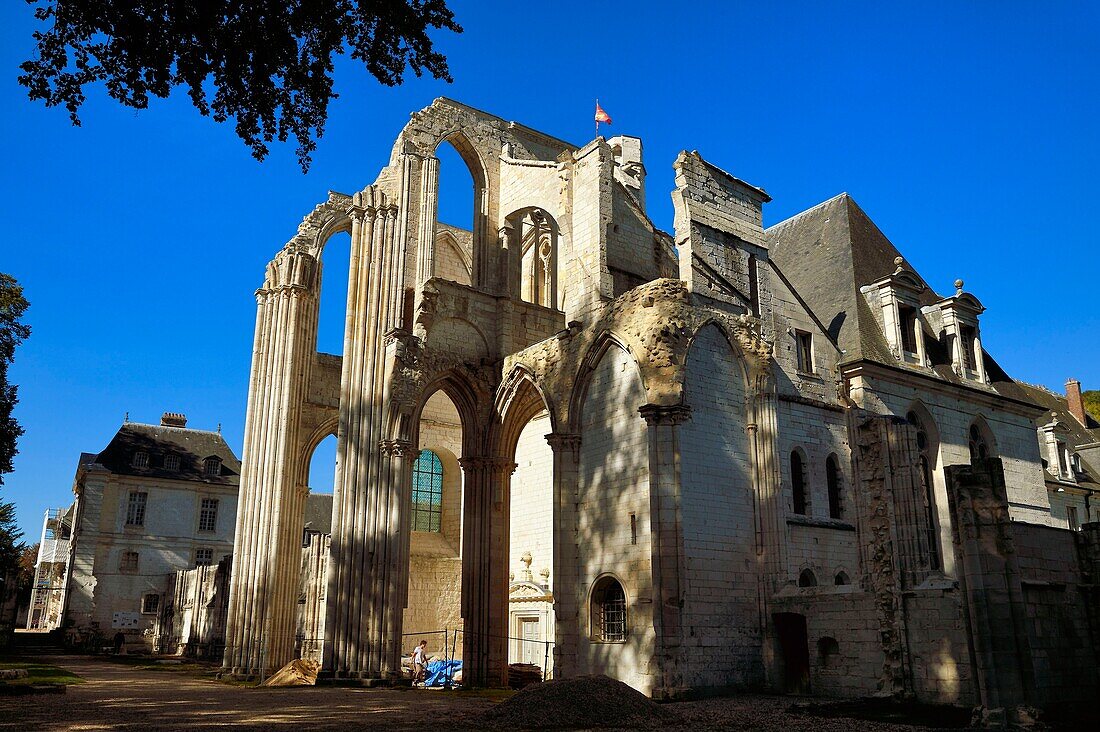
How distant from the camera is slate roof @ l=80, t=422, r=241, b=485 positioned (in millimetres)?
40281

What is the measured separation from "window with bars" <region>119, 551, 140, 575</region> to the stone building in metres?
0.04

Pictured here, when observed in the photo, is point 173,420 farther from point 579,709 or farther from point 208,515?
point 579,709

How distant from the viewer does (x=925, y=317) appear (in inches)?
941

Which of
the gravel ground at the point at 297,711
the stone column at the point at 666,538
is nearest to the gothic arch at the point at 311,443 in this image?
the gravel ground at the point at 297,711

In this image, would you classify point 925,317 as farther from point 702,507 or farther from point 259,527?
point 259,527

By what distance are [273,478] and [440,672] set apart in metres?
7.73

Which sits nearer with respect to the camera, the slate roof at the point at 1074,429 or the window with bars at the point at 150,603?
the slate roof at the point at 1074,429

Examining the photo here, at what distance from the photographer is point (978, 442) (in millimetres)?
22828

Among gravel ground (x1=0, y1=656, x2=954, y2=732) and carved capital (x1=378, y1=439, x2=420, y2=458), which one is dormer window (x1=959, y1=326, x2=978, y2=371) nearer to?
gravel ground (x1=0, y1=656, x2=954, y2=732)

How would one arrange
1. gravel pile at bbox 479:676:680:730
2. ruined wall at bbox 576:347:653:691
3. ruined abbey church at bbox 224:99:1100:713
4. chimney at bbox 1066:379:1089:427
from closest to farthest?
gravel pile at bbox 479:676:680:730
ruined abbey church at bbox 224:99:1100:713
ruined wall at bbox 576:347:653:691
chimney at bbox 1066:379:1089:427

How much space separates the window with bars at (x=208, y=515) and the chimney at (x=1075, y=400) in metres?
38.9

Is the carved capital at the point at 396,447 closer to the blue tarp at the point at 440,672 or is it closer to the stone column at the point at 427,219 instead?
the stone column at the point at 427,219

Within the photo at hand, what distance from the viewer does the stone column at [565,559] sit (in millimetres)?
15852

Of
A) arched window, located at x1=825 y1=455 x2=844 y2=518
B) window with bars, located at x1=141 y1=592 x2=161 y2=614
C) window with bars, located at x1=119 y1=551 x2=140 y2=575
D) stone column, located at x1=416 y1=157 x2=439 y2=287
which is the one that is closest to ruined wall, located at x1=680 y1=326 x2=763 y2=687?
arched window, located at x1=825 y1=455 x2=844 y2=518
